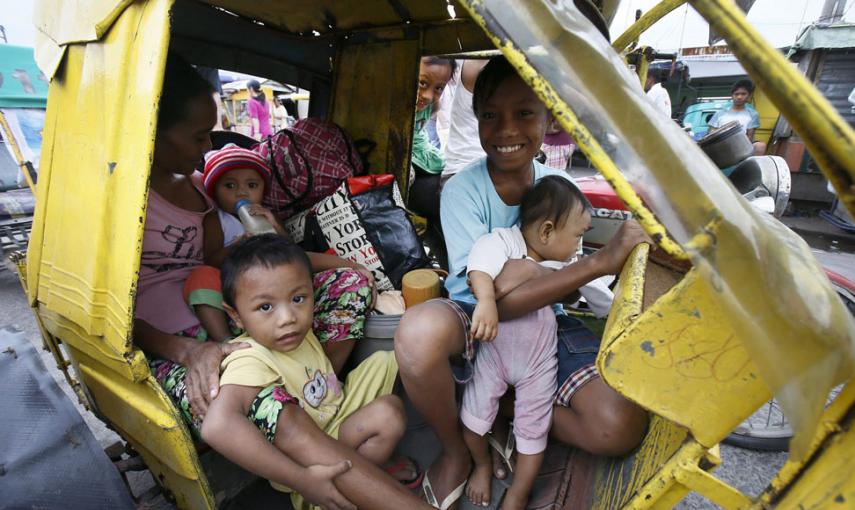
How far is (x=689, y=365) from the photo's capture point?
767 mm

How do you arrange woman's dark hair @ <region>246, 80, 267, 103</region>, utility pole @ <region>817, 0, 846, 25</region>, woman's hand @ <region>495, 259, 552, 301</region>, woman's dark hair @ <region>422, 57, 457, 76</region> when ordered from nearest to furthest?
woman's hand @ <region>495, 259, 552, 301</region>
woman's dark hair @ <region>422, 57, 457, 76</region>
utility pole @ <region>817, 0, 846, 25</region>
woman's dark hair @ <region>246, 80, 267, 103</region>

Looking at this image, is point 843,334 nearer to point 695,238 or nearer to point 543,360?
point 695,238

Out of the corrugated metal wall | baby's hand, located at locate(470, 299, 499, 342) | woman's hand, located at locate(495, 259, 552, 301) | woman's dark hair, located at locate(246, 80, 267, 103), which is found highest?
the corrugated metal wall

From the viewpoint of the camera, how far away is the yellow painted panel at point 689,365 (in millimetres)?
729

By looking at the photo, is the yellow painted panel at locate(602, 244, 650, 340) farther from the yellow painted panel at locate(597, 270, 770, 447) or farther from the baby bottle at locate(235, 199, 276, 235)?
the baby bottle at locate(235, 199, 276, 235)

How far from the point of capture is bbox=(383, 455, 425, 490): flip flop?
168cm

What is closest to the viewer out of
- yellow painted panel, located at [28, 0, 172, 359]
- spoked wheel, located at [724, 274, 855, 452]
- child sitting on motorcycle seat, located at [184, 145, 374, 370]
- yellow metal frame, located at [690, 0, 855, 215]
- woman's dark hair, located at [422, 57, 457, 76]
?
yellow metal frame, located at [690, 0, 855, 215]

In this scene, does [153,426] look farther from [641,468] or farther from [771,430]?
[771,430]

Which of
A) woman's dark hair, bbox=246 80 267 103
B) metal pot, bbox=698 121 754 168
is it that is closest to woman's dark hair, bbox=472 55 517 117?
metal pot, bbox=698 121 754 168

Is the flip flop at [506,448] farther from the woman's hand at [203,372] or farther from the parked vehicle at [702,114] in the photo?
the parked vehicle at [702,114]

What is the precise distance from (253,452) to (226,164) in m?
1.30

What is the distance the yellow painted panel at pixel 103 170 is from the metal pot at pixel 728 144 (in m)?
2.30

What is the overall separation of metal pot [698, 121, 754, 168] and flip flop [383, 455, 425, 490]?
79.7 inches

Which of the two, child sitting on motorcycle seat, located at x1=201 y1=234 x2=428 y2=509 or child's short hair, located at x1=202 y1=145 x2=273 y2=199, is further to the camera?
child's short hair, located at x1=202 y1=145 x2=273 y2=199
